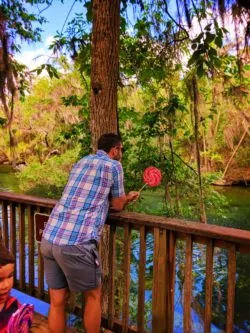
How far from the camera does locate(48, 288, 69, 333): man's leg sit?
2391 millimetres

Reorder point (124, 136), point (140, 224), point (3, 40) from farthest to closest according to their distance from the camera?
1. point (124, 136)
2. point (3, 40)
3. point (140, 224)

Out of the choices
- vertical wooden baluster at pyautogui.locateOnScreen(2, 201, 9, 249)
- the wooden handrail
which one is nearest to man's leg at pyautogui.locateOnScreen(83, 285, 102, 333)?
the wooden handrail

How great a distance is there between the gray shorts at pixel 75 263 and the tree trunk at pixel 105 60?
1.27m

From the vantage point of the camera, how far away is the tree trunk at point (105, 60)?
3109 millimetres

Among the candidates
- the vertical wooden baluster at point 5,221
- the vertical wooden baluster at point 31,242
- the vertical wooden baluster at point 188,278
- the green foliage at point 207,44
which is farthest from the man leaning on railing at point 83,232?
the green foliage at point 207,44

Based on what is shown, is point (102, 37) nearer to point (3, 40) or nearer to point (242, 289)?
point (3, 40)

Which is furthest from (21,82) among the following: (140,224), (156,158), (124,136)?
(140,224)

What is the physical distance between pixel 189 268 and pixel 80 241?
2.03ft

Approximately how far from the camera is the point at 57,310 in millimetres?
2398

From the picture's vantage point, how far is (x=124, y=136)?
23.1 feet

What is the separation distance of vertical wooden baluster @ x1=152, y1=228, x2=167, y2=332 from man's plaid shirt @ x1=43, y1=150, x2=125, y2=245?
1.13 ft

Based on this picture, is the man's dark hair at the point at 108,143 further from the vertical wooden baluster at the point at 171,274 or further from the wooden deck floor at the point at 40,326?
the wooden deck floor at the point at 40,326

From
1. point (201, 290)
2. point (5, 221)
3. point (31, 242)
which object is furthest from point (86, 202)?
point (201, 290)

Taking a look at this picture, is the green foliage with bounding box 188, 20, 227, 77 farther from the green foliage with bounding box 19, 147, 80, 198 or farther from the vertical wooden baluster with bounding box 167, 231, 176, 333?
the green foliage with bounding box 19, 147, 80, 198
